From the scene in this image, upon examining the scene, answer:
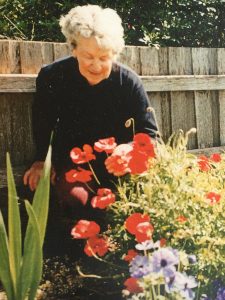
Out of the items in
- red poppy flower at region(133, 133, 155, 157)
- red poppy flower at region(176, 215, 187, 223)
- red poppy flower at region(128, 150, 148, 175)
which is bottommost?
red poppy flower at region(176, 215, 187, 223)

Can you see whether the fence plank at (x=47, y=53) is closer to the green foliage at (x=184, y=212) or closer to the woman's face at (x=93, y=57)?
the woman's face at (x=93, y=57)

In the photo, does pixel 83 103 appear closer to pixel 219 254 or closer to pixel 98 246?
pixel 98 246

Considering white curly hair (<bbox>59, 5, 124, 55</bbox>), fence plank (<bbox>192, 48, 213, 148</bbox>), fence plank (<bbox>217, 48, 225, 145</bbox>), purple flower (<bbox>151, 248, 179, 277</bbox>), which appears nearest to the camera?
purple flower (<bbox>151, 248, 179, 277</bbox>)

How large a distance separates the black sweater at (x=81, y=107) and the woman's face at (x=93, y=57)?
17 centimetres

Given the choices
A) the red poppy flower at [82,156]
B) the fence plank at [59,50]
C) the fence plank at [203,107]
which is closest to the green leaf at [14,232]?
the red poppy flower at [82,156]

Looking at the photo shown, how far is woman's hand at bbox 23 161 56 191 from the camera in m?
2.55

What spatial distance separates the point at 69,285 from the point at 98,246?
0.85 meters

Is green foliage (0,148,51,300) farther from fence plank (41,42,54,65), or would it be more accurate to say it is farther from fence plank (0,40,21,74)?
fence plank (41,42,54,65)

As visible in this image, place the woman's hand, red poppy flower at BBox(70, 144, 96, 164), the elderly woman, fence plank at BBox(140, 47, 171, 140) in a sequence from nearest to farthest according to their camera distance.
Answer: red poppy flower at BBox(70, 144, 96, 164), the woman's hand, the elderly woman, fence plank at BBox(140, 47, 171, 140)

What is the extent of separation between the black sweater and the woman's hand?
88 mm

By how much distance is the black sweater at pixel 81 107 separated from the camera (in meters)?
2.72

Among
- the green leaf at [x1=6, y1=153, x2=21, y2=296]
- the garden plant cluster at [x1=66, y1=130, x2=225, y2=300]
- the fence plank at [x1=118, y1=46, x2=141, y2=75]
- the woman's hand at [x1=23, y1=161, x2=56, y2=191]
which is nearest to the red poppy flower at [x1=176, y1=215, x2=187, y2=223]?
the garden plant cluster at [x1=66, y1=130, x2=225, y2=300]

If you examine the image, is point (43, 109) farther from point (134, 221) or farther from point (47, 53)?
point (134, 221)

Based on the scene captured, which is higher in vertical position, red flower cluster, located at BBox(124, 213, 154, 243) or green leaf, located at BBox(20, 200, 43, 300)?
red flower cluster, located at BBox(124, 213, 154, 243)
